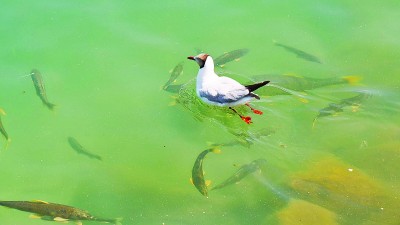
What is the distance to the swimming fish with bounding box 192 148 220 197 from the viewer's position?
3.46 m

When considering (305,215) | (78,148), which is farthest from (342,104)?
(78,148)

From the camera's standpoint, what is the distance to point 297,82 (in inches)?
163

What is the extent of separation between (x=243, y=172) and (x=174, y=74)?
1.10 m

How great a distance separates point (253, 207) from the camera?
3365 millimetres

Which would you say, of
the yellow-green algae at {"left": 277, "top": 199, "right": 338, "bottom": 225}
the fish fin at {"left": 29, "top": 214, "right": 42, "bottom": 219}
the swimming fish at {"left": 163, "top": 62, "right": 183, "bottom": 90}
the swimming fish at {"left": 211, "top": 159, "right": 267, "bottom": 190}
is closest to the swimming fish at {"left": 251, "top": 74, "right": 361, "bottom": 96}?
the swimming fish at {"left": 163, "top": 62, "right": 183, "bottom": 90}

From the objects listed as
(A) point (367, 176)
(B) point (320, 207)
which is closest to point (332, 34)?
(A) point (367, 176)

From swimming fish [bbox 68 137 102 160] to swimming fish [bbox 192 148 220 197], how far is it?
665 mm

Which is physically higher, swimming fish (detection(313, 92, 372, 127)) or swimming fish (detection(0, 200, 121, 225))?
swimming fish (detection(313, 92, 372, 127))

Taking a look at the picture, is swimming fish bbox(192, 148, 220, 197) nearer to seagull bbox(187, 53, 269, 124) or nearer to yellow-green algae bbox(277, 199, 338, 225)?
seagull bbox(187, 53, 269, 124)

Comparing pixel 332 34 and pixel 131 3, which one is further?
pixel 131 3

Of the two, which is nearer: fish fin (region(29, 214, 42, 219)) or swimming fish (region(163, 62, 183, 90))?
fish fin (region(29, 214, 42, 219))

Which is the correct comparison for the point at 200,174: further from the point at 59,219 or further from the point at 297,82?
the point at 297,82

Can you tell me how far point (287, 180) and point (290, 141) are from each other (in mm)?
345

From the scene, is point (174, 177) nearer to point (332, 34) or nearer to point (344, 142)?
point (344, 142)
